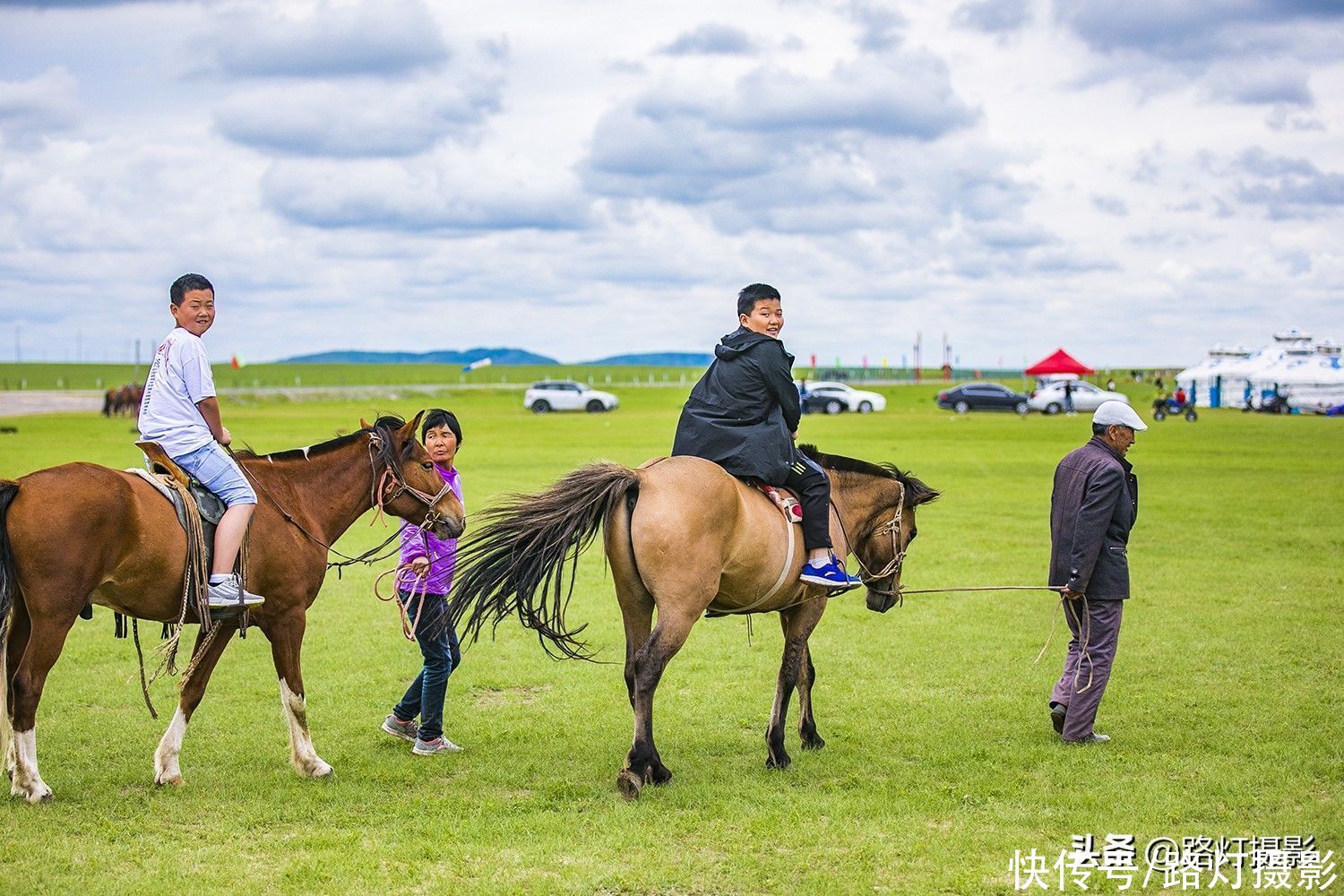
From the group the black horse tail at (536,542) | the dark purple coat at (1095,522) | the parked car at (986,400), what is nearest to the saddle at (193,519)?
the black horse tail at (536,542)

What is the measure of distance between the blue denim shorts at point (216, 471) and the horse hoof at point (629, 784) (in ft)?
8.85

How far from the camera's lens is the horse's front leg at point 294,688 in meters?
7.04

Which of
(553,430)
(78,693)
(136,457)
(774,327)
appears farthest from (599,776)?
(553,430)

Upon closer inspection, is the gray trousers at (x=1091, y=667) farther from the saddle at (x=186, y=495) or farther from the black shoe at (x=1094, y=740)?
the saddle at (x=186, y=495)

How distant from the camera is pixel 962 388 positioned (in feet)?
193

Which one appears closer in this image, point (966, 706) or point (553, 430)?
point (966, 706)

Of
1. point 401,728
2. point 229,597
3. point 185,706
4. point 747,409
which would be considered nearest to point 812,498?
point 747,409

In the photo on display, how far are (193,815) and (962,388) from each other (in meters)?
55.4

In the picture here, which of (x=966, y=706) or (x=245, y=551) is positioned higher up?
(x=245, y=551)

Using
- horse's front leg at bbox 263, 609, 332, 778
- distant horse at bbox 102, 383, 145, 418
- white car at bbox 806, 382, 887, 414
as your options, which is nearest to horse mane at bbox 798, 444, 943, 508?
horse's front leg at bbox 263, 609, 332, 778

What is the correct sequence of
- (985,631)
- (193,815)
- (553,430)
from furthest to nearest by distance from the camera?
1. (553,430)
2. (985,631)
3. (193,815)

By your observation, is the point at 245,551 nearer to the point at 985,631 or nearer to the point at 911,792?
the point at 911,792

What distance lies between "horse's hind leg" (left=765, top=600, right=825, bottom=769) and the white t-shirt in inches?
149

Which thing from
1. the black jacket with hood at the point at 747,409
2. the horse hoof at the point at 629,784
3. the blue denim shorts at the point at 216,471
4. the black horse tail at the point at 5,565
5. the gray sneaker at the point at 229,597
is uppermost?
the black jacket with hood at the point at 747,409
